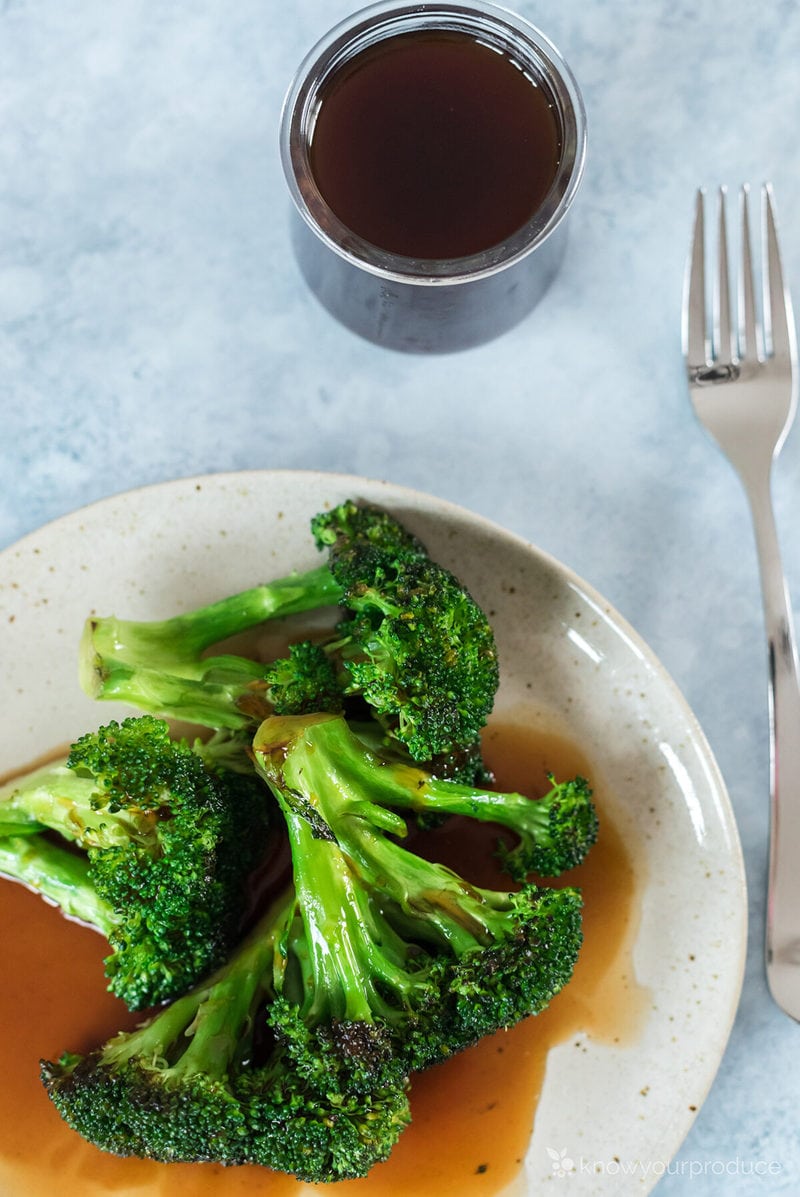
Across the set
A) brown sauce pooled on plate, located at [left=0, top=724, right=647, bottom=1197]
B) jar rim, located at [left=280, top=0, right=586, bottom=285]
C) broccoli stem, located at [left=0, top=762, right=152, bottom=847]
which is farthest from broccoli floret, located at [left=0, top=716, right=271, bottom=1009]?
jar rim, located at [left=280, top=0, right=586, bottom=285]

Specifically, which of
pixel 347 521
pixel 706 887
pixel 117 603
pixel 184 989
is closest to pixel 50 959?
pixel 184 989

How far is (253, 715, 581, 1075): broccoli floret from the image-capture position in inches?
69.1

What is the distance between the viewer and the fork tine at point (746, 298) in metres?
2.22

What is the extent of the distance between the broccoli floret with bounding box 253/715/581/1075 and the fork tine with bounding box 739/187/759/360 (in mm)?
1199

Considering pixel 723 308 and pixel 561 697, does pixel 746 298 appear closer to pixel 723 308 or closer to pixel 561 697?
pixel 723 308

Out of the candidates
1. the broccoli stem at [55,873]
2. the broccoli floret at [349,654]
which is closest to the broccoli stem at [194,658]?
the broccoli floret at [349,654]

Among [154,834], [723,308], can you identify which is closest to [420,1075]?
[154,834]

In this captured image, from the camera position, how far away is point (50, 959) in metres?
2.02

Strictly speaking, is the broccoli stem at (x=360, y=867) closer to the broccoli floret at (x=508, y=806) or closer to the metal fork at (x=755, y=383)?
the broccoli floret at (x=508, y=806)

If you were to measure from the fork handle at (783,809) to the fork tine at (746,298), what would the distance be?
0.51 meters

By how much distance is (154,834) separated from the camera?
183 cm

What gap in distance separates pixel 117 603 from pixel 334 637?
1.41ft

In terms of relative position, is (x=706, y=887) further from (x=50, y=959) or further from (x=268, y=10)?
(x=268, y=10)

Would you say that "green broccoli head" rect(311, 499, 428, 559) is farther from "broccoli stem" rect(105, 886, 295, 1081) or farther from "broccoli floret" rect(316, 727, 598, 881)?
"broccoli stem" rect(105, 886, 295, 1081)
